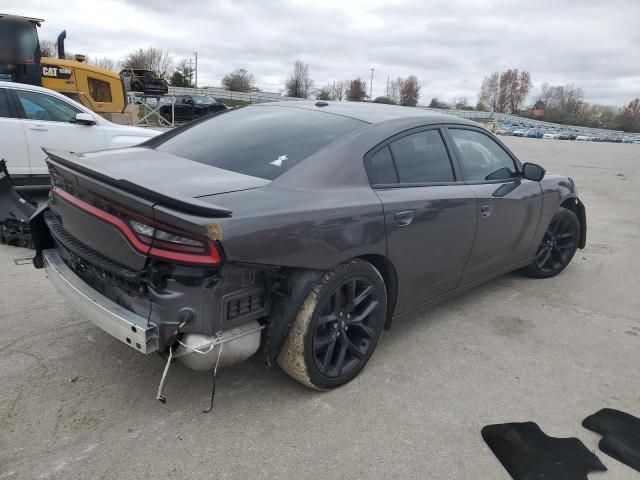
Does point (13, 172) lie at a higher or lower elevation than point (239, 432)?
higher

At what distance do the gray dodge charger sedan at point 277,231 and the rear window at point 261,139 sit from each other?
0.5 inches

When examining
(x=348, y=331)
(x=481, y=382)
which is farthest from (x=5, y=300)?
(x=481, y=382)

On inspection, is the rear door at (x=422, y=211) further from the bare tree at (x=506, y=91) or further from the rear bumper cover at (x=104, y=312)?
the bare tree at (x=506, y=91)

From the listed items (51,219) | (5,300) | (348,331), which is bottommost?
(5,300)

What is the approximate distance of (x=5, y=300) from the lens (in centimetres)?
371

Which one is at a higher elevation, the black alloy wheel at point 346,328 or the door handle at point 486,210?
the door handle at point 486,210

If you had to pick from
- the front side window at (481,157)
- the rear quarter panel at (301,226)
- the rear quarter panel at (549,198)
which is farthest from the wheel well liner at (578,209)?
the rear quarter panel at (301,226)

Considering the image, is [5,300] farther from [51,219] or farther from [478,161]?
[478,161]

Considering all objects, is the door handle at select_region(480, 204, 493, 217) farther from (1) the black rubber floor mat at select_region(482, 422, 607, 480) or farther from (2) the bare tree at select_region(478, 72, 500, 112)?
(2) the bare tree at select_region(478, 72, 500, 112)

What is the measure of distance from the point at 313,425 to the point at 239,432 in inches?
14.5

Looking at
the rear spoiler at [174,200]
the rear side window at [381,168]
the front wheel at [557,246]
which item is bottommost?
the front wheel at [557,246]

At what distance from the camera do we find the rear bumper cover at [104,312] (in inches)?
85.3

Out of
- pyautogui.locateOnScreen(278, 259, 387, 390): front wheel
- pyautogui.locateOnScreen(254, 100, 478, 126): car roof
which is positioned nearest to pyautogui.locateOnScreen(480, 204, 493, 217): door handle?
pyautogui.locateOnScreen(254, 100, 478, 126): car roof

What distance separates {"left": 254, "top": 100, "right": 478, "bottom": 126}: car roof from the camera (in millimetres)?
3220
